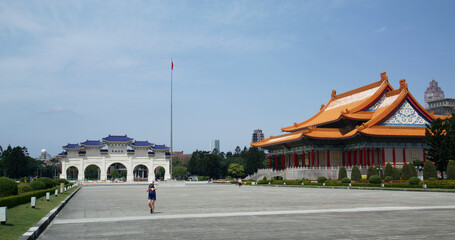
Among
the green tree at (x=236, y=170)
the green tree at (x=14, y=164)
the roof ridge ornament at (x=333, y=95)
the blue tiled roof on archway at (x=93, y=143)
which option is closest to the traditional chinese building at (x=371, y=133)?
the roof ridge ornament at (x=333, y=95)

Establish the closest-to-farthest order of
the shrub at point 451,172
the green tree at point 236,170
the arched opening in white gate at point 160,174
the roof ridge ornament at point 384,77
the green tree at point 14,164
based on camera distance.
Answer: the shrub at point 451,172, the roof ridge ornament at point 384,77, the green tree at point 14,164, the green tree at point 236,170, the arched opening in white gate at point 160,174

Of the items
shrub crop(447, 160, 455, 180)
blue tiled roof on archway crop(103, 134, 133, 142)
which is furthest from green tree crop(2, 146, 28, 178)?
shrub crop(447, 160, 455, 180)

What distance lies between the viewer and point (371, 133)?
5219 cm

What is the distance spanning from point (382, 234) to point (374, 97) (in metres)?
53.4

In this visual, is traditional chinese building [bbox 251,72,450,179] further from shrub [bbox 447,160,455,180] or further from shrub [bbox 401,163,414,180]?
shrub [bbox 447,160,455,180]

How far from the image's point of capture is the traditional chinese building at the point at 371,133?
179 feet

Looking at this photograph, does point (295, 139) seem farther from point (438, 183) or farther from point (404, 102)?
point (438, 183)

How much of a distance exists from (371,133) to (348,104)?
Result: 1466cm

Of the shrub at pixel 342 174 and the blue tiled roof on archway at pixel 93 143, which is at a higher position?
the blue tiled roof on archway at pixel 93 143

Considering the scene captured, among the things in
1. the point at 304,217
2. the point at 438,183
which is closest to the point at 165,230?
the point at 304,217

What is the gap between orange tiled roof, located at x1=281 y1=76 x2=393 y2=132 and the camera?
2320 inches

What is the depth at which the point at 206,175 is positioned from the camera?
111 meters

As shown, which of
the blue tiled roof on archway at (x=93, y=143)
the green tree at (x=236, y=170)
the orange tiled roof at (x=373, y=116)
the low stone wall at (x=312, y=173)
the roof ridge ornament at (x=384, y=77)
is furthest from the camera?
the green tree at (x=236, y=170)

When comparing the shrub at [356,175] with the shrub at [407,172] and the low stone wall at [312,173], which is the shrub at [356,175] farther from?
the low stone wall at [312,173]
